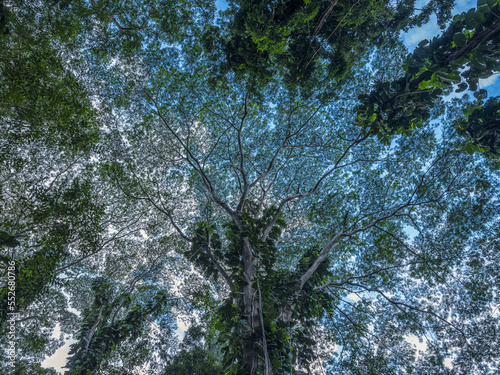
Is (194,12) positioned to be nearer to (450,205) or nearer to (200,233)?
(200,233)

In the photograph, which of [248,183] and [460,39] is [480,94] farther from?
[248,183]

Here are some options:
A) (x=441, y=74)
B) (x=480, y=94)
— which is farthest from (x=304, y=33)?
(x=480, y=94)

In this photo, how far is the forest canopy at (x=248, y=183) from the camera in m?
4.35

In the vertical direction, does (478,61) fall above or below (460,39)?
below

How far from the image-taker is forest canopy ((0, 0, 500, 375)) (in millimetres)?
4348

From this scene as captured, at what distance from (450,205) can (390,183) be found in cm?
205

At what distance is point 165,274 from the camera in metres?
11.1

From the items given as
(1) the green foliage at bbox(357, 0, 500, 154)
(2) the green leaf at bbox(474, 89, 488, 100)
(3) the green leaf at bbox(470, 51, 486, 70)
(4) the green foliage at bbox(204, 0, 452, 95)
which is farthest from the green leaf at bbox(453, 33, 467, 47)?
(4) the green foliage at bbox(204, 0, 452, 95)

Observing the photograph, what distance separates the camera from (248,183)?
8023 millimetres

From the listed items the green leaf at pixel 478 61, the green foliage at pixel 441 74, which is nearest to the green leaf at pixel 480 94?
the green foliage at pixel 441 74

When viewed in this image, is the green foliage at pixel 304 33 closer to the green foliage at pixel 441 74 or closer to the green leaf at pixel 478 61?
the green foliage at pixel 441 74

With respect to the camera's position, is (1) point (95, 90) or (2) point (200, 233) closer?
(2) point (200, 233)

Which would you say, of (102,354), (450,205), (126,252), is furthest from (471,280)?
(126,252)

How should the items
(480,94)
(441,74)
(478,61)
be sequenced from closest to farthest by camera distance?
(478,61)
(441,74)
(480,94)
